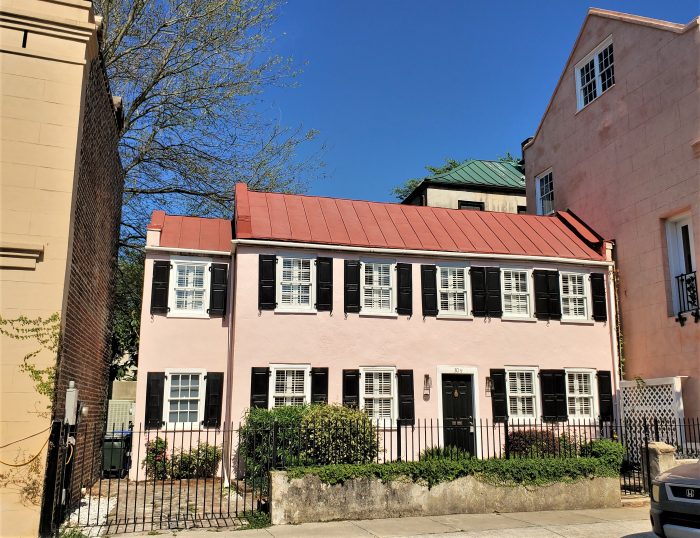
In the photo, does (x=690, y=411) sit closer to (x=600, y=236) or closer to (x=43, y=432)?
(x=600, y=236)

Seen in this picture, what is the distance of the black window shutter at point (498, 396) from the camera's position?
1538 cm

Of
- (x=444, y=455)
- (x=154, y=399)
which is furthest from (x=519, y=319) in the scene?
(x=154, y=399)

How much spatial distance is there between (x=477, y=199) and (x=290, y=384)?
1431 cm

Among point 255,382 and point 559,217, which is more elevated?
point 559,217

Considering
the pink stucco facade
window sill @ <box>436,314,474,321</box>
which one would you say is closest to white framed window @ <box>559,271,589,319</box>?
the pink stucco facade

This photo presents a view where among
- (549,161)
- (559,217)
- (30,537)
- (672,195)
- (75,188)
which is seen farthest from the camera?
(549,161)

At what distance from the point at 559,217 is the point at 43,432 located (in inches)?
634

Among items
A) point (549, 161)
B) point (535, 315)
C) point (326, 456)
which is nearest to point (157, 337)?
point (326, 456)

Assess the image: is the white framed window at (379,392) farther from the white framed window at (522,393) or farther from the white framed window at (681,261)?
the white framed window at (681,261)

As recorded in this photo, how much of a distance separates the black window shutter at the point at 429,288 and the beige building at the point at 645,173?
5438 millimetres

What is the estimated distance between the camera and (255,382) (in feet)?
46.8

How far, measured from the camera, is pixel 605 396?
16188mm

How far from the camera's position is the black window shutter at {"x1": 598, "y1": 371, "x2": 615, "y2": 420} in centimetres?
1603

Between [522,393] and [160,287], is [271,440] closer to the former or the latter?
[160,287]
